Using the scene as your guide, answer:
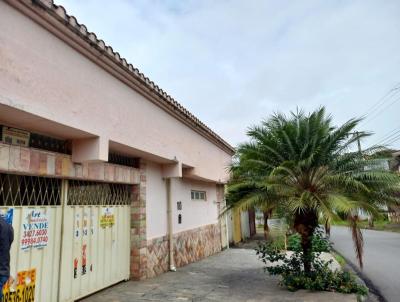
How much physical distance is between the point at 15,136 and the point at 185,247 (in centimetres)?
712

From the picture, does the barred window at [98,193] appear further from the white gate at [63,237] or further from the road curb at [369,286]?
the road curb at [369,286]

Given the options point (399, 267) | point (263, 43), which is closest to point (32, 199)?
point (263, 43)

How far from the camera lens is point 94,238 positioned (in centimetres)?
667

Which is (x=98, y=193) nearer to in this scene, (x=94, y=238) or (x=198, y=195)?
(x=94, y=238)

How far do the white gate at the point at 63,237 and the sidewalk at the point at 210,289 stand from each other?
54cm

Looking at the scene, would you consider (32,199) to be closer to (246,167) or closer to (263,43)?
(246,167)

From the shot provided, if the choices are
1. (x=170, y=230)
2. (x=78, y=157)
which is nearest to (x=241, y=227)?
(x=170, y=230)

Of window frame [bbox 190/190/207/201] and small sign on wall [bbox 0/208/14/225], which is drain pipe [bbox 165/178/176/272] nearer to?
window frame [bbox 190/190/207/201]

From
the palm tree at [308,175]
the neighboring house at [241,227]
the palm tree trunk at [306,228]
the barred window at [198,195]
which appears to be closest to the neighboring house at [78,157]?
the palm tree at [308,175]

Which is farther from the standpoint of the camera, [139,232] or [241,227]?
[241,227]

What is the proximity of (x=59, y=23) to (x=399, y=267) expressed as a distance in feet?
38.9

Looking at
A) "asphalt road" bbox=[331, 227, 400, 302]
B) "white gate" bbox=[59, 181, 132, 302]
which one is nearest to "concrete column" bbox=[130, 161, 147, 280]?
"white gate" bbox=[59, 181, 132, 302]

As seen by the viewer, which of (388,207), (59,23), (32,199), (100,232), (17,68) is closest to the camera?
(17,68)

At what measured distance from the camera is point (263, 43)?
9961 millimetres
